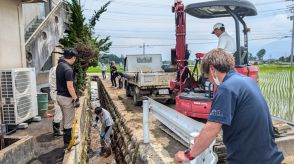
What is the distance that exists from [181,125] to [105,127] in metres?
5.09

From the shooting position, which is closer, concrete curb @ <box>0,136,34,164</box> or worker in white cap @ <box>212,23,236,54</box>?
concrete curb @ <box>0,136,34,164</box>

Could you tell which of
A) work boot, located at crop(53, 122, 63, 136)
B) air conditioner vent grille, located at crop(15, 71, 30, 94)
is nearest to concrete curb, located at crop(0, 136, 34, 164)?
work boot, located at crop(53, 122, 63, 136)

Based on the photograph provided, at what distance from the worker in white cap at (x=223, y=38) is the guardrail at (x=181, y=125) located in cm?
179

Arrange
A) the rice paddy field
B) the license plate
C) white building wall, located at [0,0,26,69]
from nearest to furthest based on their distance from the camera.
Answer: white building wall, located at [0,0,26,69] < the rice paddy field < the license plate

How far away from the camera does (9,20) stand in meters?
7.65

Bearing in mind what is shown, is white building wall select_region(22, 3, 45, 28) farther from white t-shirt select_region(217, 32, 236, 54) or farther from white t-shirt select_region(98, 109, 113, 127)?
white t-shirt select_region(217, 32, 236, 54)

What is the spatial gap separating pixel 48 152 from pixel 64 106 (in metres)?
0.97

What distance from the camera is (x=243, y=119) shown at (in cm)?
221

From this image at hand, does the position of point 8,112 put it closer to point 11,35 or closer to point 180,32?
point 11,35

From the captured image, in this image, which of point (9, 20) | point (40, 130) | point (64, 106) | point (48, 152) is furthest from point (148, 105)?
point (9, 20)

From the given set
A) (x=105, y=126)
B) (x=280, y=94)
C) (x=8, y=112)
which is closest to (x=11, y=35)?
(x=8, y=112)

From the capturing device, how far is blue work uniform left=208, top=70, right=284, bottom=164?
85.8 inches

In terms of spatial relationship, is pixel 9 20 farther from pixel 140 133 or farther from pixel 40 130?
pixel 140 133

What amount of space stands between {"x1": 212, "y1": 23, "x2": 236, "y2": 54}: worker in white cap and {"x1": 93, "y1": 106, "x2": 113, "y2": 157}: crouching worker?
442 cm
